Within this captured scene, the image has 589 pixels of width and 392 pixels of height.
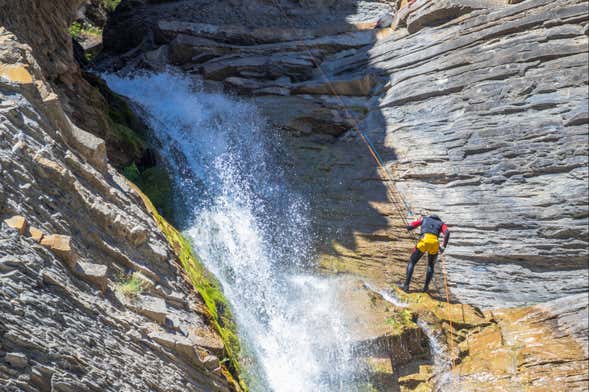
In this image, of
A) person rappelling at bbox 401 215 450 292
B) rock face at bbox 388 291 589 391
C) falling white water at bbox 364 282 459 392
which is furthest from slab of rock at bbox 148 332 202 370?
person rappelling at bbox 401 215 450 292

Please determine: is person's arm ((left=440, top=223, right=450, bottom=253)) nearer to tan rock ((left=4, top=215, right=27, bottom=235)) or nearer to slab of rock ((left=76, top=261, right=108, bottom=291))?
slab of rock ((left=76, top=261, right=108, bottom=291))

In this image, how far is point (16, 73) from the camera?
691 centimetres

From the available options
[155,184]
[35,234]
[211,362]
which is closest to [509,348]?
[211,362]

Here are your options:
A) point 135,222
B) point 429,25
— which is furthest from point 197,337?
point 429,25

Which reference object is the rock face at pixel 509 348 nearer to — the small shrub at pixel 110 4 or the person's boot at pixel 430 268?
the person's boot at pixel 430 268

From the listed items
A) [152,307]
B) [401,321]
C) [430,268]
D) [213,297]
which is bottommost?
[401,321]

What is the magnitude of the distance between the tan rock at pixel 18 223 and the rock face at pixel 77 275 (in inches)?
0.4

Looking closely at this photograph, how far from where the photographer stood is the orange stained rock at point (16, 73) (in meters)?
6.82

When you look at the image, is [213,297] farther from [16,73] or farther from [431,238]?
[16,73]

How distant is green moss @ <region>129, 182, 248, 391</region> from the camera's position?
26.2 feet

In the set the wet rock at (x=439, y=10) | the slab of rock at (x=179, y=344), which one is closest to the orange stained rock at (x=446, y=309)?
the slab of rock at (x=179, y=344)

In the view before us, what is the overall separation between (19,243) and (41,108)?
2.49m

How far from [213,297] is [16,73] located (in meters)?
4.39

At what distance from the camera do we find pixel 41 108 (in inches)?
280
